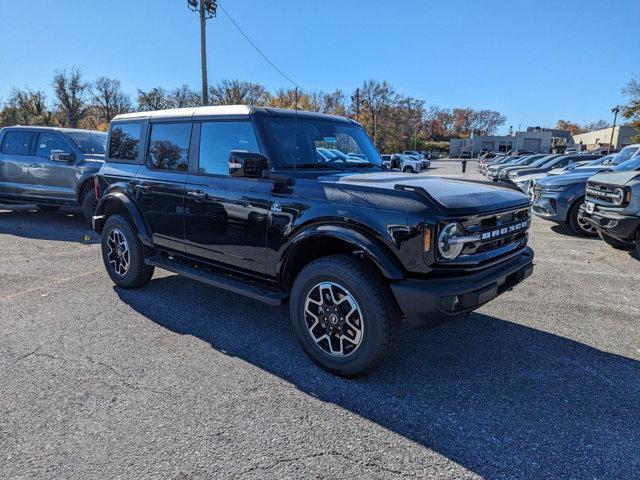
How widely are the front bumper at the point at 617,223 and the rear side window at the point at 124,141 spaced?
6.56 metres

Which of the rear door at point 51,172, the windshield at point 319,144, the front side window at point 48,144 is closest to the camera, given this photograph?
the windshield at point 319,144

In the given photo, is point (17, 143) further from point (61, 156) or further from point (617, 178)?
point (617, 178)

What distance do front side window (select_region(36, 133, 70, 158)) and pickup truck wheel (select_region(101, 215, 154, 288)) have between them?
205 inches

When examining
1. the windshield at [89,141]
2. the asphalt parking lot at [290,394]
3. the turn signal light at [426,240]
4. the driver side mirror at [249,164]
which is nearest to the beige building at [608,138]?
the windshield at [89,141]

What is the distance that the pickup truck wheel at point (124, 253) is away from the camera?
4.72m

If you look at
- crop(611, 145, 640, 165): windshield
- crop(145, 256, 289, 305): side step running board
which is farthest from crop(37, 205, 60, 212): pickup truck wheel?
crop(611, 145, 640, 165): windshield

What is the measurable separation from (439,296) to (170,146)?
320 centimetres

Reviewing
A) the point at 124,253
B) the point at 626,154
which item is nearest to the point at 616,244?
the point at 626,154

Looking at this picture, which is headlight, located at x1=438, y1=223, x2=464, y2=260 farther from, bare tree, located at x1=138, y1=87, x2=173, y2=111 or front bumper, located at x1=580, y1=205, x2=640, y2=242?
bare tree, located at x1=138, y1=87, x2=173, y2=111

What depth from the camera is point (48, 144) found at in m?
9.09

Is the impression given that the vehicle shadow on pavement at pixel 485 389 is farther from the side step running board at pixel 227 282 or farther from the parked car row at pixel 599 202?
the parked car row at pixel 599 202

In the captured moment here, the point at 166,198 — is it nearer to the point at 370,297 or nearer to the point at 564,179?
the point at 370,297

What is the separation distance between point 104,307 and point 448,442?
370 centimetres

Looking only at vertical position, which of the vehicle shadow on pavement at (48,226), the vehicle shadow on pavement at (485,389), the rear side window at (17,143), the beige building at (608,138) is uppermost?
the beige building at (608,138)
